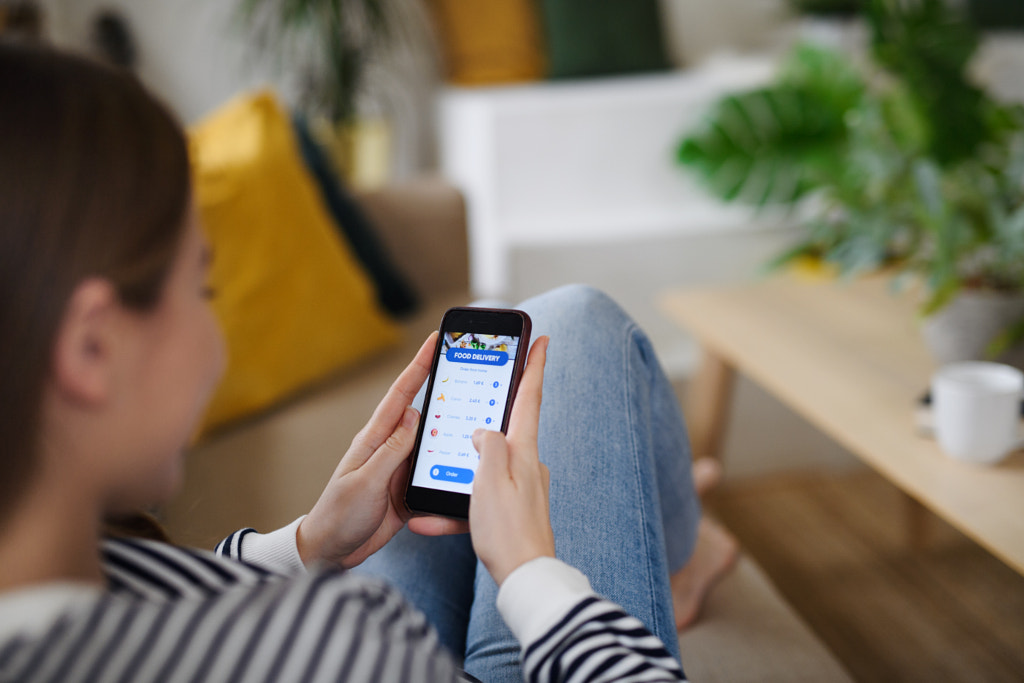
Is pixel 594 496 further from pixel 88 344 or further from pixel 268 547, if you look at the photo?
pixel 88 344

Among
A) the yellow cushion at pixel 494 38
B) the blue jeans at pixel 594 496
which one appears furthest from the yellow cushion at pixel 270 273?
the yellow cushion at pixel 494 38

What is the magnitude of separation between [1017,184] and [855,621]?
669mm

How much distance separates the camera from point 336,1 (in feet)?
7.73

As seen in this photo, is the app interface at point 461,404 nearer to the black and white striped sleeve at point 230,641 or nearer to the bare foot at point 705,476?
the black and white striped sleeve at point 230,641

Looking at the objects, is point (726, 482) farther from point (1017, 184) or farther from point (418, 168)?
point (418, 168)

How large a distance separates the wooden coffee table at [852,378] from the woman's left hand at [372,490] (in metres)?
0.52

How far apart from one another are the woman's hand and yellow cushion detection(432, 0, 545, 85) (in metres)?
2.37

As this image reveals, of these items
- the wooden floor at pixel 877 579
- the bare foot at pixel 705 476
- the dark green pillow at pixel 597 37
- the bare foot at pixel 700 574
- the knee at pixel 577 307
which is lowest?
the wooden floor at pixel 877 579

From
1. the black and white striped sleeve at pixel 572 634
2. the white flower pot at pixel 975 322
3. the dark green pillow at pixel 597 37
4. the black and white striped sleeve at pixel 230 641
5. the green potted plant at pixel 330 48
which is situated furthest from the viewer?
the dark green pillow at pixel 597 37

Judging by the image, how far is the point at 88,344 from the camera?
365mm

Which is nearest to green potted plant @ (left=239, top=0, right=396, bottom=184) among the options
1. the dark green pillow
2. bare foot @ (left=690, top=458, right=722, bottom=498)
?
the dark green pillow

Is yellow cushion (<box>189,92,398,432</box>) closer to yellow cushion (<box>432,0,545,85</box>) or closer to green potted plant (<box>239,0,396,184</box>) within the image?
green potted plant (<box>239,0,396,184</box>)

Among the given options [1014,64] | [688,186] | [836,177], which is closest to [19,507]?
[836,177]

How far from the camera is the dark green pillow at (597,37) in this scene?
103 inches
